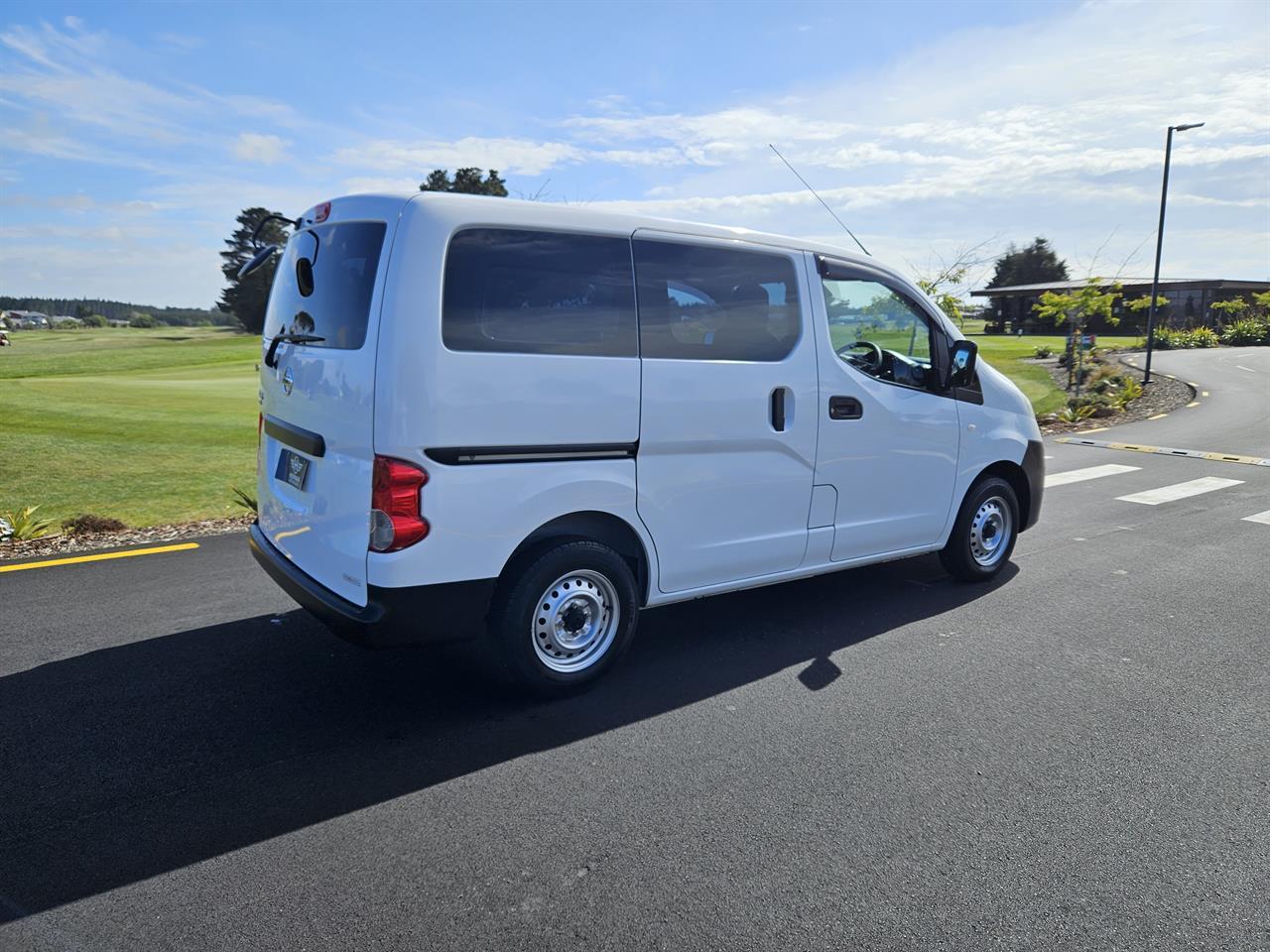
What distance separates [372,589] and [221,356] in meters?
34.2

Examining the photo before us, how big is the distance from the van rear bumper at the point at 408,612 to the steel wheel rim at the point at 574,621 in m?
0.29

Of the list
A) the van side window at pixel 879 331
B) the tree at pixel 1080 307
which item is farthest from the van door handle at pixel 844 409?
the tree at pixel 1080 307

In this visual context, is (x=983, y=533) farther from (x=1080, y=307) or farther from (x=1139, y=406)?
(x=1080, y=307)

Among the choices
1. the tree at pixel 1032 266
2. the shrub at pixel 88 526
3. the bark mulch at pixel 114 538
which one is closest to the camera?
the bark mulch at pixel 114 538

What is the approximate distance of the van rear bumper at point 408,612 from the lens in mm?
3498

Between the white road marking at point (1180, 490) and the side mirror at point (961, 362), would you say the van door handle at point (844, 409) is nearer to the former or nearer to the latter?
the side mirror at point (961, 362)

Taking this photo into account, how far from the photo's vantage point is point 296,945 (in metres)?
2.41

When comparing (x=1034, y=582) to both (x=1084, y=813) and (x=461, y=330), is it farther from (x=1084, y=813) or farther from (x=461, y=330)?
(x=461, y=330)

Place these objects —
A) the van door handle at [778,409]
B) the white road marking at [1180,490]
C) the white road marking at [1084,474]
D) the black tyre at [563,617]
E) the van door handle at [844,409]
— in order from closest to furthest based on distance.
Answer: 1. the black tyre at [563,617]
2. the van door handle at [778,409]
3. the van door handle at [844,409]
4. the white road marking at [1180,490]
5. the white road marking at [1084,474]

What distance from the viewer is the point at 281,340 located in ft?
13.8

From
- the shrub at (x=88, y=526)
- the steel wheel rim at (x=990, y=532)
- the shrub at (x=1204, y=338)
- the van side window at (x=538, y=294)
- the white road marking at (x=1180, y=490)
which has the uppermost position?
the shrub at (x=1204, y=338)

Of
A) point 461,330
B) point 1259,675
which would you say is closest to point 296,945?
point 461,330

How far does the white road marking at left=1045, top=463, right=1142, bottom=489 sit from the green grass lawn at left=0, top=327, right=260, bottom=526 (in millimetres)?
8749

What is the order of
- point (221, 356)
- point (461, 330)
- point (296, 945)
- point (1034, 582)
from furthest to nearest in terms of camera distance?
1. point (221, 356)
2. point (1034, 582)
3. point (461, 330)
4. point (296, 945)
